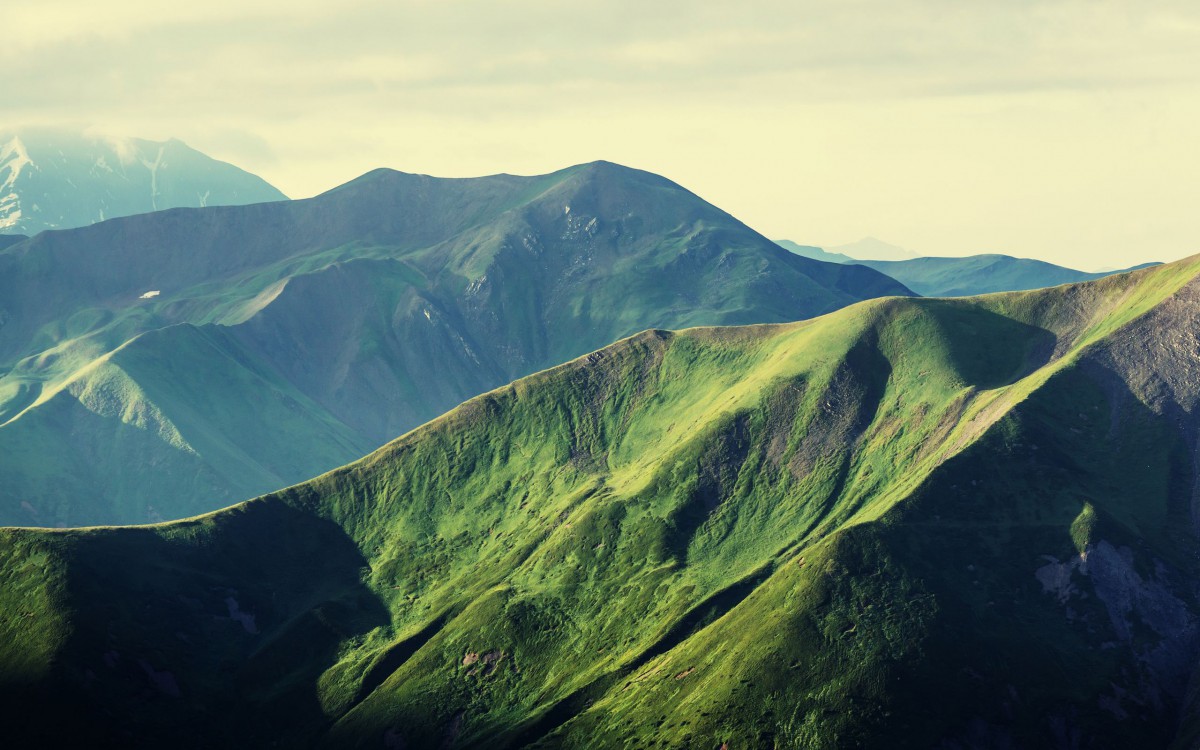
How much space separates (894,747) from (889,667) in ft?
49.4

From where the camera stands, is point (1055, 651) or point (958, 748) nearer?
point (958, 748)

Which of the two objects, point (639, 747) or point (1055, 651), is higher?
point (1055, 651)

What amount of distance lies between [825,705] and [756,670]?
506 inches

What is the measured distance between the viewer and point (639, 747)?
195 m

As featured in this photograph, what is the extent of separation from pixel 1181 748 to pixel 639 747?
77.6 metres

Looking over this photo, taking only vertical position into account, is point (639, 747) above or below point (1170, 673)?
below

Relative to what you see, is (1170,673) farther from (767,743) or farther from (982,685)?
(767,743)

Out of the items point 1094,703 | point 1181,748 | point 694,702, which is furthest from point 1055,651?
point 694,702

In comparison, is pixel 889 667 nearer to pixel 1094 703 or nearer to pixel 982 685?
pixel 982 685

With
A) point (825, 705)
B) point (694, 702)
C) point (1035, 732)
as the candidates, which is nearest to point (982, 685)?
point (1035, 732)

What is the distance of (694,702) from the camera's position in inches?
7849

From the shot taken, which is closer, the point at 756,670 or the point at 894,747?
the point at 894,747

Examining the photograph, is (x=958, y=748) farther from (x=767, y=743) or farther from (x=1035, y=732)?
(x=767, y=743)

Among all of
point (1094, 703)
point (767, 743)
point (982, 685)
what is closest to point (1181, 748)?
point (1094, 703)
